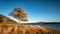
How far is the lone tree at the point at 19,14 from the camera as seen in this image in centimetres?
215

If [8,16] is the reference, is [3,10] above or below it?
above

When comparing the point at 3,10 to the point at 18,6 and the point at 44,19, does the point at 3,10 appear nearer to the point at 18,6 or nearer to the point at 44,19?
the point at 18,6

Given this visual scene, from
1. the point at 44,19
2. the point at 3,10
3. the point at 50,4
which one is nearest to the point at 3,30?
the point at 3,10

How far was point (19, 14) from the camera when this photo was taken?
216 centimetres

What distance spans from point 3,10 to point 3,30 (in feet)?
1.44

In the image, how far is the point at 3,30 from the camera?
83.6 inches

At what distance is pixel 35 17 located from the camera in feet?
7.26

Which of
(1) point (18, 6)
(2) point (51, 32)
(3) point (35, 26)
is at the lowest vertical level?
(2) point (51, 32)

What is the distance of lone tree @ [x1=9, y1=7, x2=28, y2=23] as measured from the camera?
2.15 meters

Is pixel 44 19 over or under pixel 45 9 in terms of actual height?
under

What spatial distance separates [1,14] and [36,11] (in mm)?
773

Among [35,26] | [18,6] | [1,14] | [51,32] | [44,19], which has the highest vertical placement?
[18,6]

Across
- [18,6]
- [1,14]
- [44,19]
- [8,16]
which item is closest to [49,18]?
[44,19]

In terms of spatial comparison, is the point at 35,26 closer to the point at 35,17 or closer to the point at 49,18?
the point at 35,17
